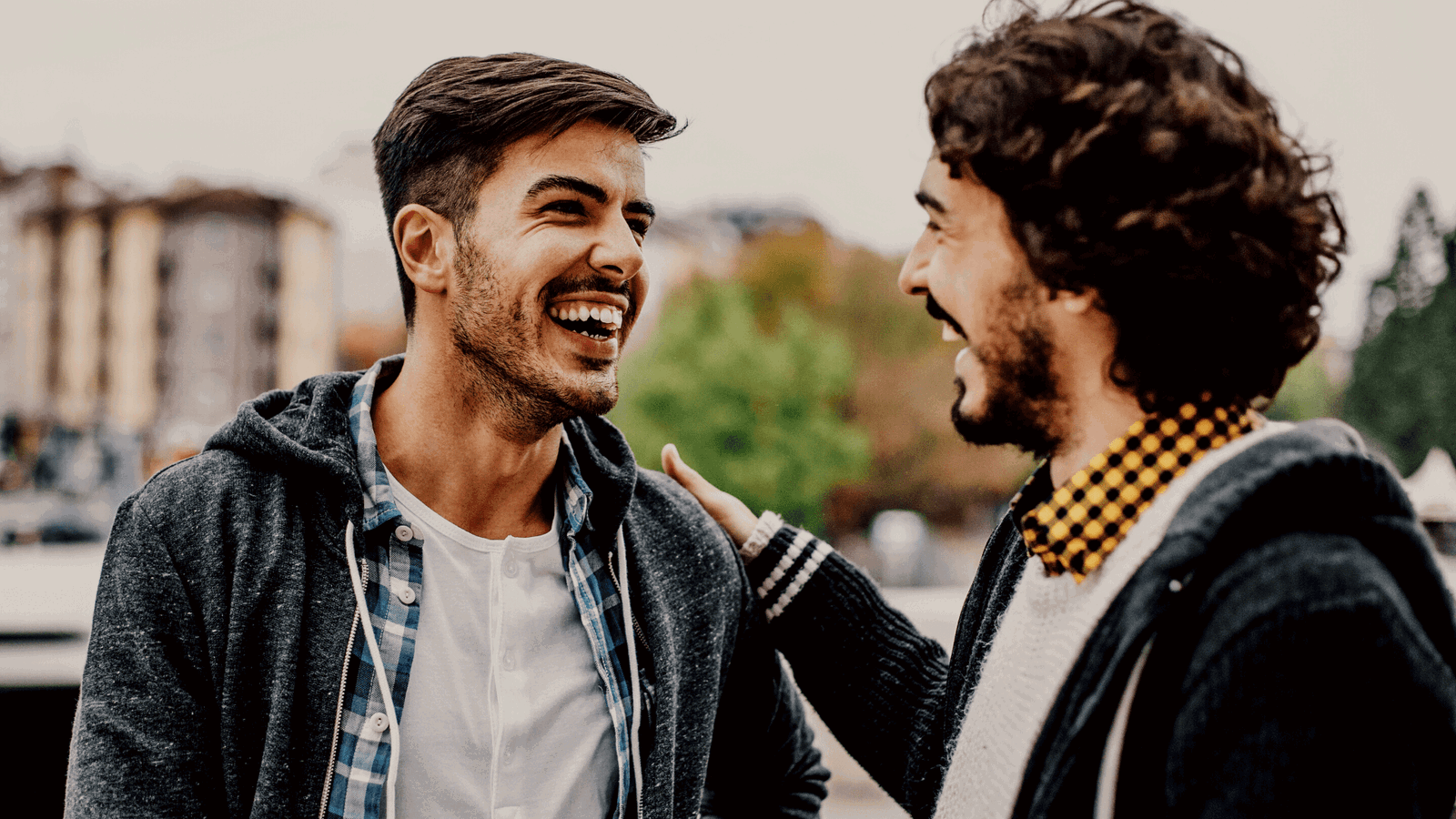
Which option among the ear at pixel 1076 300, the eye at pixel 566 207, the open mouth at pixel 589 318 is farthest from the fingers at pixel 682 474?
the ear at pixel 1076 300

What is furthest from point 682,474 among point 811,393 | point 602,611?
point 811,393

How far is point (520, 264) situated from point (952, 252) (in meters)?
0.93

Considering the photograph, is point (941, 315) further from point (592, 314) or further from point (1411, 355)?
point (1411, 355)

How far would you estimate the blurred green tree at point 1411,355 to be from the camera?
39594 mm

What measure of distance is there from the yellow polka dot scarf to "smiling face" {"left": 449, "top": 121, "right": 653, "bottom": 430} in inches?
42.3

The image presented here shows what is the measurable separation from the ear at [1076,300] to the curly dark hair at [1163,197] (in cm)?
1

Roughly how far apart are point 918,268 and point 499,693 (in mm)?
1191

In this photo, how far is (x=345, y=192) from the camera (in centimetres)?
5506

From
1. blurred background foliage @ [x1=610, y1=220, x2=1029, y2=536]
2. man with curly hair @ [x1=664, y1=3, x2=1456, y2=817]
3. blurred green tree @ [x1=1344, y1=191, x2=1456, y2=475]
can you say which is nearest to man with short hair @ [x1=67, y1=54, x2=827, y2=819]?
man with curly hair @ [x1=664, y1=3, x2=1456, y2=817]

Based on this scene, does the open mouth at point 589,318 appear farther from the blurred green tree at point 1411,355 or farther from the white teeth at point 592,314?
the blurred green tree at point 1411,355

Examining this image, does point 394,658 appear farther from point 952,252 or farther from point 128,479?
point 128,479

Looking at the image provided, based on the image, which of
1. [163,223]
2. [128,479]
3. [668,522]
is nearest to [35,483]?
[163,223]

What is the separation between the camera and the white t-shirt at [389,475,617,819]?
2178 mm

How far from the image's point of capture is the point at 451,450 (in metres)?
2.47
